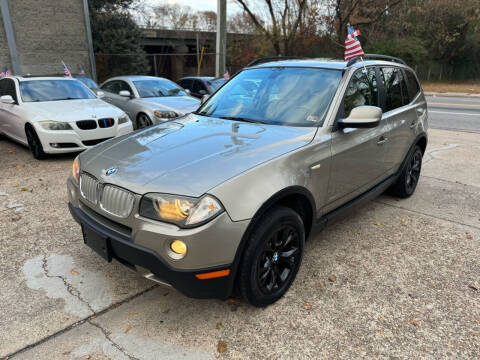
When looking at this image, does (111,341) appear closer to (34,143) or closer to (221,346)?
(221,346)

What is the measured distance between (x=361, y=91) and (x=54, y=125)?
196 inches

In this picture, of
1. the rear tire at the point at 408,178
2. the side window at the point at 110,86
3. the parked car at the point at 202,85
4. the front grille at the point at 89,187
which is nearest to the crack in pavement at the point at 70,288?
the front grille at the point at 89,187

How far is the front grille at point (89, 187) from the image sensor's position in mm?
2627

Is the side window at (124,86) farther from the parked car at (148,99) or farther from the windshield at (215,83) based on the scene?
the windshield at (215,83)

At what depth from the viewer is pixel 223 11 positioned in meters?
14.1

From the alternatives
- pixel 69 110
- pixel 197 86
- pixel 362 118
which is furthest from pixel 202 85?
pixel 362 118

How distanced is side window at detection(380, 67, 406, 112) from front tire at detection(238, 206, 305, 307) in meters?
2.06

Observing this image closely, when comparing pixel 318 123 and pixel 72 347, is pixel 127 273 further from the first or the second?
pixel 318 123

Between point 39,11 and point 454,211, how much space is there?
18071 millimetres

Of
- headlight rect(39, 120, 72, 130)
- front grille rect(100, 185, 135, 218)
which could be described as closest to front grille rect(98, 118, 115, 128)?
headlight rect(39, 120, 72, 130)

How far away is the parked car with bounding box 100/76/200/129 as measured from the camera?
7738mm

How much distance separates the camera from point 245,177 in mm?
2338

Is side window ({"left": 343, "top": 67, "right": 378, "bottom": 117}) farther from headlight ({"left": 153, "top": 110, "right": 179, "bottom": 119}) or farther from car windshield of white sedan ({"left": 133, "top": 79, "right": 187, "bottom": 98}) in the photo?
car windshield of white sedan ({"left": 133, "top": 79, "right": 187, "bottom": 98})

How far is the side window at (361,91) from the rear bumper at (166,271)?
1893mm
